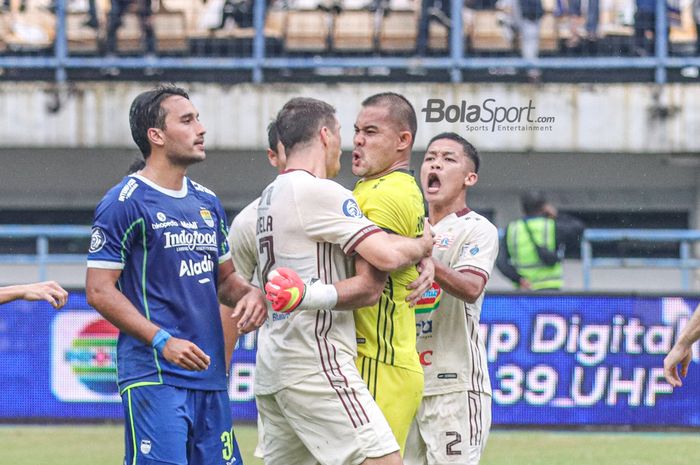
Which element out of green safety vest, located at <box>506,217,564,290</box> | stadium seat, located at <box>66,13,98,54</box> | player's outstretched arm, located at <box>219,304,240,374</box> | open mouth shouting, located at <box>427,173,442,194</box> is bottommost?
green safety vest, located at <box>506,217,564,290</box>

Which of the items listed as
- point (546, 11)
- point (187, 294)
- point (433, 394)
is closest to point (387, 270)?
point (187, 294)

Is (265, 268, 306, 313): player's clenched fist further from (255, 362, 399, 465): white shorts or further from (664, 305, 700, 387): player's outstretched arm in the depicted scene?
(664, 305, 700, 387): player's outstretched arm

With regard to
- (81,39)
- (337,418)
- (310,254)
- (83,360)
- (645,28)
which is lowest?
(83,360)

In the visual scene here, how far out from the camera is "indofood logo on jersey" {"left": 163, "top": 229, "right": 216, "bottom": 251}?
19.9ft

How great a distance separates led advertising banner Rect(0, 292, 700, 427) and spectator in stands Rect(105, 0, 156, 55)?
6.21 metres

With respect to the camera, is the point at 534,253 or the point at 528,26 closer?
the point at 534,253

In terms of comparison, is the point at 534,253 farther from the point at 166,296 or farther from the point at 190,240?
the point at 166,296

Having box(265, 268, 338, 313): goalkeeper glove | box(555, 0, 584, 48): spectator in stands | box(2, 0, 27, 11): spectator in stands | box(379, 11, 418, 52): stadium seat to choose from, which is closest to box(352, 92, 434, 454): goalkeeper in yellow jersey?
box(265, 268, 338, 313): goalkeeper glove

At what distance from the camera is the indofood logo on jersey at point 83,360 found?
12.3 m

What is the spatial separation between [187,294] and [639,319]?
7007 millimetres

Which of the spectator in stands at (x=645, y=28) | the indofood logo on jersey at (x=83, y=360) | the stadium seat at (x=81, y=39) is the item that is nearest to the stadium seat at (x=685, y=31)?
the spectator in stands at (x=645, y=28)

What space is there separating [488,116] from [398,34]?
1953mm

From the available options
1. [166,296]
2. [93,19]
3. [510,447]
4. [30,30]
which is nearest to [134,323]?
[166,296]

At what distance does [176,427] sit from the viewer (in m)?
5.91
